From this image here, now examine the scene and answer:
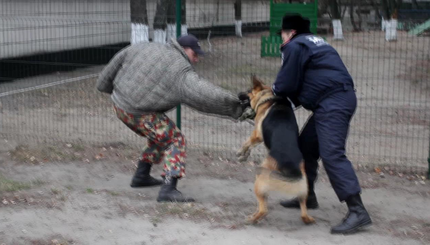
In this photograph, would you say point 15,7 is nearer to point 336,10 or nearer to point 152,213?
→ point 152,213

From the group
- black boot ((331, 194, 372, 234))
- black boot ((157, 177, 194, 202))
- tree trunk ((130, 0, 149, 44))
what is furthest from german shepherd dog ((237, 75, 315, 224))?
tree trunk ((130, 0, 149, 44))

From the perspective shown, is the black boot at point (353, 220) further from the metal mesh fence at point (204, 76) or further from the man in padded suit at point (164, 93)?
the metal mesh fence at point (204, 76)

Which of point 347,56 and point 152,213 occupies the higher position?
point 347,56

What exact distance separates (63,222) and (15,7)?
8746 mm

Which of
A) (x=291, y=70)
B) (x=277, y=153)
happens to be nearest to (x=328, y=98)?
(x=291, y=70)

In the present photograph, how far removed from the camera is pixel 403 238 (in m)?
4.95

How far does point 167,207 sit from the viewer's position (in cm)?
563

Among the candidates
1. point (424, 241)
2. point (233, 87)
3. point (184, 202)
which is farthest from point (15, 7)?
point (424, 241)

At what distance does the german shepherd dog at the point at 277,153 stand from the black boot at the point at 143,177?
1.36 meters

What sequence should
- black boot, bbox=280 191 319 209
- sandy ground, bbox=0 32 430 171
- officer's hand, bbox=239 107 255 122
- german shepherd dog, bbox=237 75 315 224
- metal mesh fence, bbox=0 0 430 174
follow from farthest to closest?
1. metal mesh fence, bbox=0 0 430 174
2. sandy ground, bbox=0 32 430 171
3. black boot, bbox=280 191 319 209
4. officer's hand, bbox=239 107 255 122
5. german shepherd dog, bbox=237 75 315 224

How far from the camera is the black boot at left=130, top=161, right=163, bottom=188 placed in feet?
20.5

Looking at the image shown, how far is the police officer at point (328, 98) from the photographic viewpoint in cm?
495

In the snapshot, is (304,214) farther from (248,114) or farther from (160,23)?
(160,23)

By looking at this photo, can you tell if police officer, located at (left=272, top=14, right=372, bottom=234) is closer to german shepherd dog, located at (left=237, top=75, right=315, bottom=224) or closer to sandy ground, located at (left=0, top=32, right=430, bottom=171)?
german shepherd dog, located at (left=237, top=75, right=315, bottom=224)
